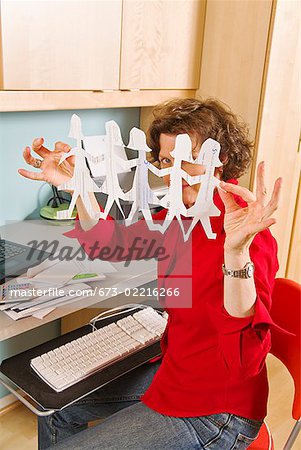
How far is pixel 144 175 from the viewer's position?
4.05 ft

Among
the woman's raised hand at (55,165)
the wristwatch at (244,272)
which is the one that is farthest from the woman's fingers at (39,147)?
the wristwatch at (244,272)

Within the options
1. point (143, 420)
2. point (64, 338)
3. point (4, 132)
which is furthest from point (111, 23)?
point (143, 420)

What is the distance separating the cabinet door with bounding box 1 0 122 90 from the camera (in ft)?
4.56

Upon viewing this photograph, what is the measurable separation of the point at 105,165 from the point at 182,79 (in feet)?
3.01

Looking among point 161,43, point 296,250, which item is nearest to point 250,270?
point 161,43

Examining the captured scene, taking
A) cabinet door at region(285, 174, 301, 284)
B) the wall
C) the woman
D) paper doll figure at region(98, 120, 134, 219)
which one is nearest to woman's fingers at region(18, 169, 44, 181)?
the woman

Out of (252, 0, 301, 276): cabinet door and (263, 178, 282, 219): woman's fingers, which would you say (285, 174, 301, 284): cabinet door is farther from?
(263, 178, 282, 219): woman's fingers

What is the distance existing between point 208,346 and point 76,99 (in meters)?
0.88

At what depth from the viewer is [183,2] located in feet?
6.16

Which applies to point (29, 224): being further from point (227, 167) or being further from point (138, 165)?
point (227, 167)

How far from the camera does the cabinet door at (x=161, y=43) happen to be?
5.64 ft

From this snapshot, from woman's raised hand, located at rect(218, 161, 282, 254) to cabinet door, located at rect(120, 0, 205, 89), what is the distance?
3.07 feet

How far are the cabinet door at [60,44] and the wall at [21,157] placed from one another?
1.16 feet
